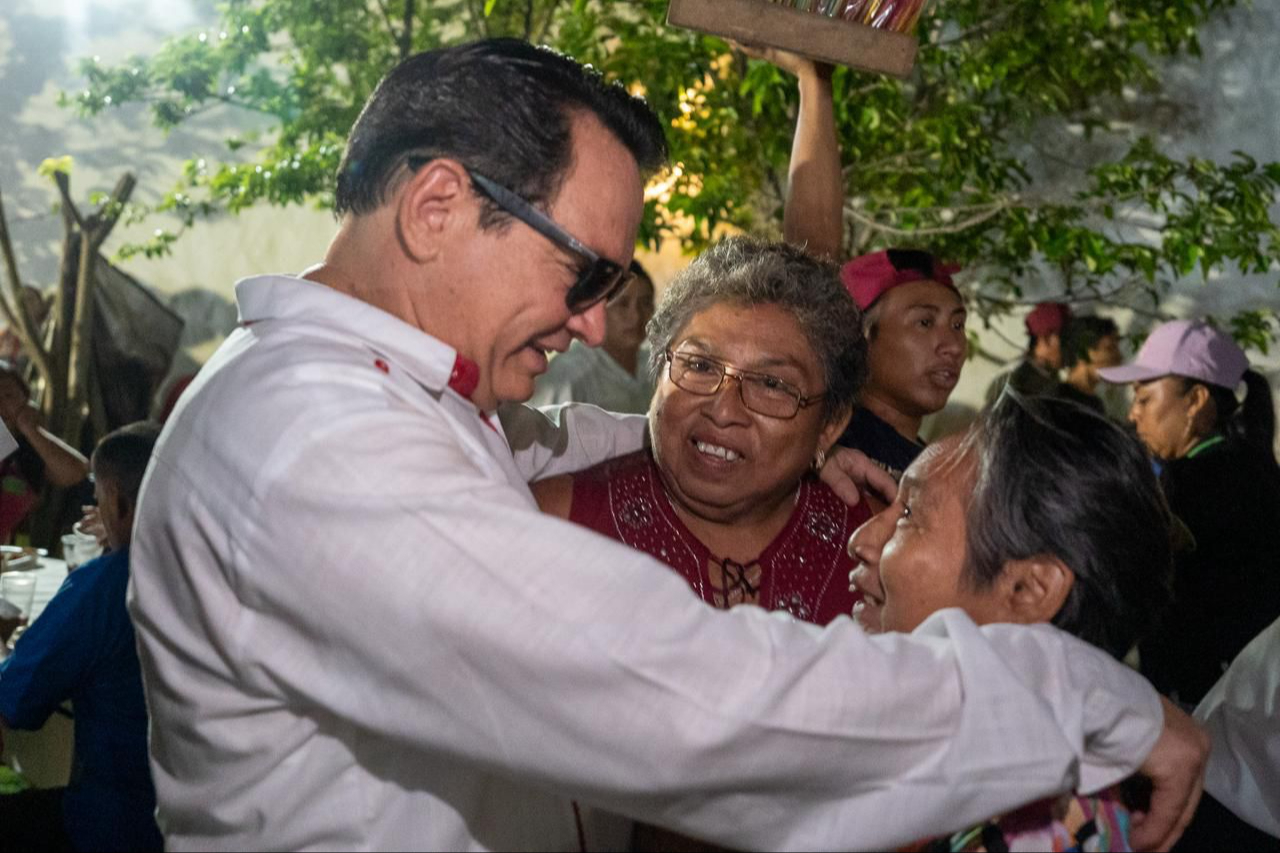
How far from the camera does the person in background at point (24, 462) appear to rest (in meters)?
5.82

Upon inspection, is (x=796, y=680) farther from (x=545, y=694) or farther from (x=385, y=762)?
(x=385, y=762)

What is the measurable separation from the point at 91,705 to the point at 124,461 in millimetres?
761

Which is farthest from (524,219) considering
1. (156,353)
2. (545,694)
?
(156,353)

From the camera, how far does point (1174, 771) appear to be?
61.0 inches

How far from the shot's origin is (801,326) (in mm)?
2764

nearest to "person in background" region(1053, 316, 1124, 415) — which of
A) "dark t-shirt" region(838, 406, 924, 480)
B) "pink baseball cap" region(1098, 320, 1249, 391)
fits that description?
"pink baseball cap" region(1098, 320, 1249, 391)

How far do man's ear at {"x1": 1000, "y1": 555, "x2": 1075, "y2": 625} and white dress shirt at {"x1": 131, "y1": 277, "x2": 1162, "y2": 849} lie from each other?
0.31m

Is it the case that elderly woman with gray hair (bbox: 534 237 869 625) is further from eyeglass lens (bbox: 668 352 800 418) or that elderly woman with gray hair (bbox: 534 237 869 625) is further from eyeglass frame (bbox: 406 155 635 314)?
eyeglass frame (bbox: 406 155 635 314)

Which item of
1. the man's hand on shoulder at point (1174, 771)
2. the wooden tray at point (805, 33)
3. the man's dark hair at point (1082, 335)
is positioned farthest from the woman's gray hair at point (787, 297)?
the man's dark hair at point (1082, 335)

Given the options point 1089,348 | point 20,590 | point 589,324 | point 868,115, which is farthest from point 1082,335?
point 589,324

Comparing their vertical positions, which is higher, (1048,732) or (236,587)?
(1048,732)

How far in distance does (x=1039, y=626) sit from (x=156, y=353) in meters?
9.29

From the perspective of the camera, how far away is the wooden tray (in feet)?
8.59

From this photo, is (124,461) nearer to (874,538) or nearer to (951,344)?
(951,344)
